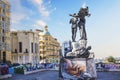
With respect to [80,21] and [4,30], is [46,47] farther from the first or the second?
[80,21]

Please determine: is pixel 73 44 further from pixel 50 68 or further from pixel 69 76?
pixel 50 68

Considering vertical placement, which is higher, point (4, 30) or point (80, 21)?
point (4, 30)

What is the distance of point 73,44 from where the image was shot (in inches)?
1219

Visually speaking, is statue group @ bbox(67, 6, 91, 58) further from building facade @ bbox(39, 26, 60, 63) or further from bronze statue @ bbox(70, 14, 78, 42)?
building facade @ bbox(39, 26, 60, 63)

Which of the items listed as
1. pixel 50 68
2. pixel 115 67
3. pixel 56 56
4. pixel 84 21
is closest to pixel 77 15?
pixel 84 21

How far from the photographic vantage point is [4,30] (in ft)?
263

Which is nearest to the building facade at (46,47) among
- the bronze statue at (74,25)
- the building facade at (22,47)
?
the building facade at (22,47)

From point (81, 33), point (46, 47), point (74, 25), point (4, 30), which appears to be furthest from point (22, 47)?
point (81, 33)

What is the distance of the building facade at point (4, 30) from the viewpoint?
78.4 metres

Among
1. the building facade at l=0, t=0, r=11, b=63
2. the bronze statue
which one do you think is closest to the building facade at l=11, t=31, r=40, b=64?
the building facade at l=0, t=0, r=11, b=63

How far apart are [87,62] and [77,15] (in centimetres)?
539

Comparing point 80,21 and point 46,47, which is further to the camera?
point 46,47

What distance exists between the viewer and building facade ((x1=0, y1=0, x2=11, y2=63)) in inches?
3088

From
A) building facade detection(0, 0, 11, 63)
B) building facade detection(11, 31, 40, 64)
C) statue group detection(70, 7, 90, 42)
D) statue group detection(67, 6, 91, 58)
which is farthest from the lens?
building facade detection(11, 31, 40, 64)
